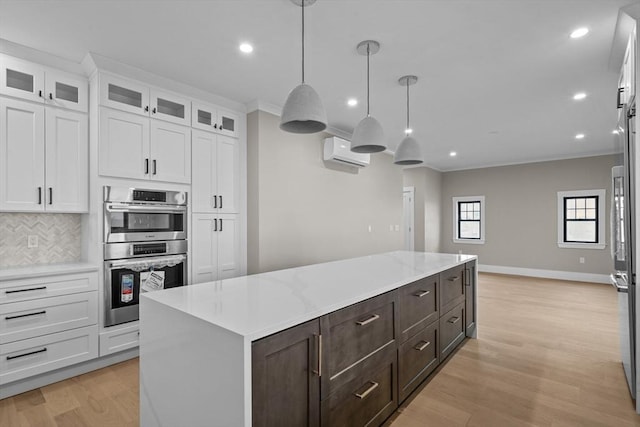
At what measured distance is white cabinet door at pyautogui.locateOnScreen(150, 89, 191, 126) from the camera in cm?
326

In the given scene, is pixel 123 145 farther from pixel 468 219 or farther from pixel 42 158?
pixel 468 219

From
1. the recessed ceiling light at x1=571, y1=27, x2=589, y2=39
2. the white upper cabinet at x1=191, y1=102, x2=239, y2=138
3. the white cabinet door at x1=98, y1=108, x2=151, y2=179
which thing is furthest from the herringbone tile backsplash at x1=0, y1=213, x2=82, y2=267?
the recessed ceiling light at x1=571, y1=27, x2=589, y2=39

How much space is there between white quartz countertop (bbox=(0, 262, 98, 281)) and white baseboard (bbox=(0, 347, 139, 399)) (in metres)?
0.79

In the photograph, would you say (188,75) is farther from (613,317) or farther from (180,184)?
(613,317)

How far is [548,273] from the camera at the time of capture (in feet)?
23.5

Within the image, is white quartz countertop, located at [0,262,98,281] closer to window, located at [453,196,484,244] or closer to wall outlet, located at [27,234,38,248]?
wall outlet, located at [27,234,38,248]

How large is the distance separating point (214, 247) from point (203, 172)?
0.85m

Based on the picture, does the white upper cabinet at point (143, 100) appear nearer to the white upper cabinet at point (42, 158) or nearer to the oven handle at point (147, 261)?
the white upper cabinet at point (42, 158)

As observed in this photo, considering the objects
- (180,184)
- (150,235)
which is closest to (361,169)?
(180,184)

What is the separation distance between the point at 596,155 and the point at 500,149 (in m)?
2.20

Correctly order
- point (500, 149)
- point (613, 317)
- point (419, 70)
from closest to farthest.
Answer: point (419, 70)
point (613, 317)
point (500, 149)

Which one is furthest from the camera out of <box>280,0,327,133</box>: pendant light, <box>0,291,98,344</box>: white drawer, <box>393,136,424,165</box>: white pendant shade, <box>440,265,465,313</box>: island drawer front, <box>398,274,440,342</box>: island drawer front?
<box>393,136,424,165</box>: white pendant shade

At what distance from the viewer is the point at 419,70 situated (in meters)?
3.08

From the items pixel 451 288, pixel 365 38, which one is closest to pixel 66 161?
pixel 365 38
